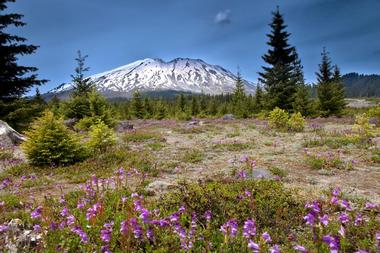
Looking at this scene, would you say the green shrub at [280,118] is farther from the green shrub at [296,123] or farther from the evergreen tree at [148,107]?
the evergreen tree at [148,107]

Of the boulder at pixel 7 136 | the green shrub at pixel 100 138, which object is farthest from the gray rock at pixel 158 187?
the boulder at pixel 7 136

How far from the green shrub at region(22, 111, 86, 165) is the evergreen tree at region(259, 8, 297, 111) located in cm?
2736

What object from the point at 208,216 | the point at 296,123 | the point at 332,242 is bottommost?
the point at 208,216

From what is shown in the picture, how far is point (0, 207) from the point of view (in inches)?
238

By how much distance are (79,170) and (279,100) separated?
94.7 ft

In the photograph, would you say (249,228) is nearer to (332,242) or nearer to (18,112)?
(332,242)

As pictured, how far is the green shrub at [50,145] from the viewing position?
11.5 metres

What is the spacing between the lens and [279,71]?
117 feet

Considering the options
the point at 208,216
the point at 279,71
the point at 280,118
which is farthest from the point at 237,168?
the point at 279,71

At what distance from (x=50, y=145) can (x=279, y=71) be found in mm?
29907

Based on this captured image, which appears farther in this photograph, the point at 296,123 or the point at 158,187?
the point at 296,123

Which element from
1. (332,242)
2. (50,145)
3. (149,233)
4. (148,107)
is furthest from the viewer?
(148,107)

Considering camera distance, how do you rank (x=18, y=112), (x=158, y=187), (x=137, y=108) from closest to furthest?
1. (x=158, y=187)
2. (x=18, y=112)
3. (x=137, y=108)

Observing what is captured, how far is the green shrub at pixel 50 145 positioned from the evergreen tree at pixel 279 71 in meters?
27.4
